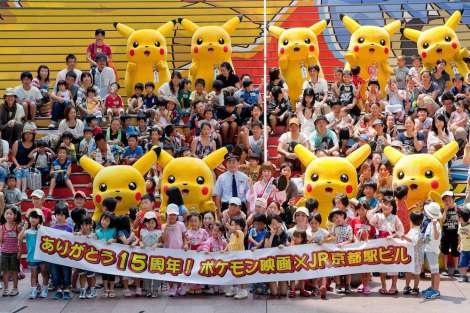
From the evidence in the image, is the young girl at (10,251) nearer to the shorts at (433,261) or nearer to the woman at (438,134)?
the shorts at (433,261)

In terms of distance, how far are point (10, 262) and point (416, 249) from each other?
18.6ft

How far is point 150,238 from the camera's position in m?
14.0

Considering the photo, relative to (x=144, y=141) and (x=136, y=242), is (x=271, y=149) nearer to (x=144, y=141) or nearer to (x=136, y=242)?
(x=144, y=141)

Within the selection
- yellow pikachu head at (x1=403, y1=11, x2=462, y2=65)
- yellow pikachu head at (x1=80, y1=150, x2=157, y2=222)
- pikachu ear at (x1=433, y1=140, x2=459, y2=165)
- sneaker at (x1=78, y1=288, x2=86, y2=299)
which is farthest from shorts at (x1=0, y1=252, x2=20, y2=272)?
yellow pikachu head at (x1=403, y1=11, x2=462, y2=65)

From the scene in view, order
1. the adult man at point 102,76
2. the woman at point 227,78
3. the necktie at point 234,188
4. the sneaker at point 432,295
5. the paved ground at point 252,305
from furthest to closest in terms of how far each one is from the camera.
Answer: the adult man at point 102,76 → the woman at point 227,78 → the necktie at point 234,188 → the sneaker at point 432,295 → the paved ground at point 252,305

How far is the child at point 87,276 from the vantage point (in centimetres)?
1391

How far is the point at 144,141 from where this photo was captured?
17500mm

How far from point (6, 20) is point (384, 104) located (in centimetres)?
1056

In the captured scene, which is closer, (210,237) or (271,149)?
(210,237)

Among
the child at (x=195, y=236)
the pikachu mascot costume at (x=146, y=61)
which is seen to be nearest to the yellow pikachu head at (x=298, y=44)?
the pikachu mascot costume at (x=146, y=61)

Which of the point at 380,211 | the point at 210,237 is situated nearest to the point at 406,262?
the point at 380,211

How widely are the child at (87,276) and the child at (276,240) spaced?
246cm

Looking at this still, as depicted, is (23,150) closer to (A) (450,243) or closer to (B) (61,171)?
(B) (61,171)

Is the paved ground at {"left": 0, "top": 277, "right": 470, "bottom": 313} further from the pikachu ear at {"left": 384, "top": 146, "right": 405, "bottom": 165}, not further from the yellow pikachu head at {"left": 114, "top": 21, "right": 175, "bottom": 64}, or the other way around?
the yellow pikachu head at {"left": 114, "top": 21, "right": 175, "bottom": 64}
